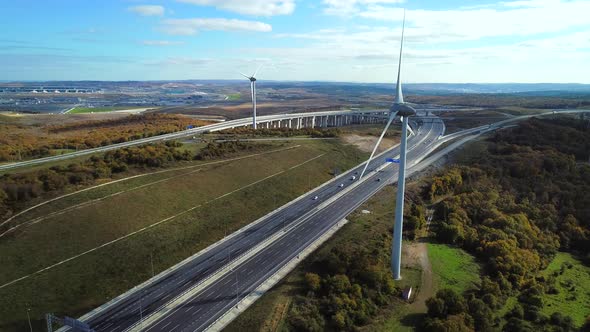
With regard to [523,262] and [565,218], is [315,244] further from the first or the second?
[565,218]

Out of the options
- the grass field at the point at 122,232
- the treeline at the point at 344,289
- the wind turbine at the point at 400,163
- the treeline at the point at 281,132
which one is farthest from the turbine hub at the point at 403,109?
the treeline at the point at 281,132

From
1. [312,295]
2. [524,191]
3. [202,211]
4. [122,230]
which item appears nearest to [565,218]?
[524,191]

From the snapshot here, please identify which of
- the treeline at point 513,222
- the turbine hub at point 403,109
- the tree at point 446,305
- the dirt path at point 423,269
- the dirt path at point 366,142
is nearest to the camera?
the tree at point 446,305

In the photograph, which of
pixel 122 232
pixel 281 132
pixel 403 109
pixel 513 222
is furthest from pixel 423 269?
pixel 281 132

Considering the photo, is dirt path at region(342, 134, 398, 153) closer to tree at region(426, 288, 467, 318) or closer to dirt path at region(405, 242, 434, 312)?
dirt path at region(405, 242, 434, 312)

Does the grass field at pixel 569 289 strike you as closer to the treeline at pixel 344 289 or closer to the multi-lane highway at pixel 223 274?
the treeline at pixel 344 289

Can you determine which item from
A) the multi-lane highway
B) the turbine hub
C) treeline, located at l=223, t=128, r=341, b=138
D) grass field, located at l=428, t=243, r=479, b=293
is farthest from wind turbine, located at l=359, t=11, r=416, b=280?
treeline, located at l=223, t=128, r=341, b=138
